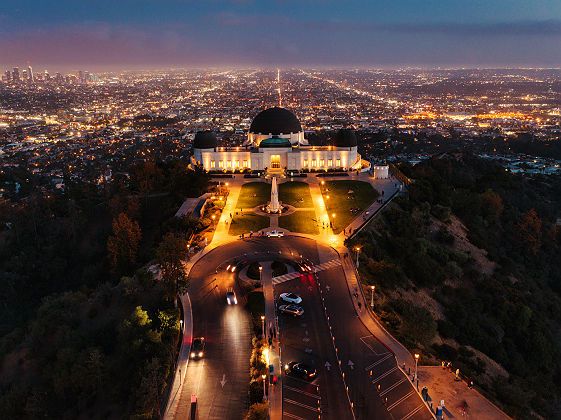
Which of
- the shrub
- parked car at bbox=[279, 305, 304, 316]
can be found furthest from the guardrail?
the shrub

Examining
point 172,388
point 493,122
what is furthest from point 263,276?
point 493,122

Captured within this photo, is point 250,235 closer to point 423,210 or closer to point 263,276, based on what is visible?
point 263,276

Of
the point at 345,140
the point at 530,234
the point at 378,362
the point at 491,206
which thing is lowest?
the point at 530,234

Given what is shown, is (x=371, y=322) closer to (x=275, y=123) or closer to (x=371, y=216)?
(x=371, y=216)

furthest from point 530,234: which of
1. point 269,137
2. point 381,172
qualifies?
point 269,137

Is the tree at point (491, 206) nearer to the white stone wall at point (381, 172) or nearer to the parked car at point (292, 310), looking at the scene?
the white stone wall at point (381, 172)

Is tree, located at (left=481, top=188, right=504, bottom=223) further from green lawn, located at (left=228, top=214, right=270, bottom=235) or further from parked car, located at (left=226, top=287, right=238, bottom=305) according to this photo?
parked car, located at (left=226, top=287, right=238, bottom=305)
